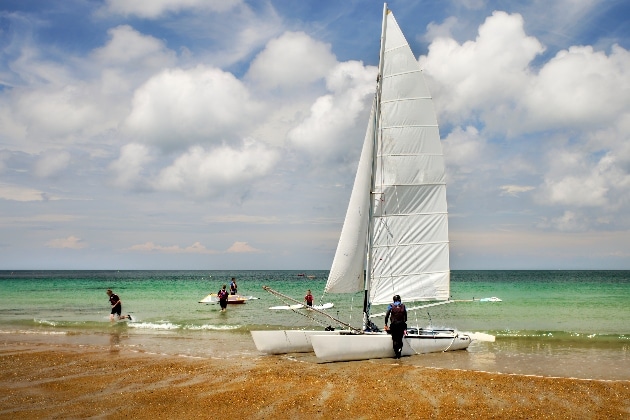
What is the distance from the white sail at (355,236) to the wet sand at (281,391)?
9.07 feet

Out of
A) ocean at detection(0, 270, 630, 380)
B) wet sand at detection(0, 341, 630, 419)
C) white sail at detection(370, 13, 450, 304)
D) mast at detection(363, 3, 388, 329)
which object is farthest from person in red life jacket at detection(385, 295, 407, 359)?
white sail at detection(370, 13, 450, 304)

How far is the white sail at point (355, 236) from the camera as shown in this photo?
55.8 feet

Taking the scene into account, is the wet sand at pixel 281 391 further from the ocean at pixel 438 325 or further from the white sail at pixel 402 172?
the white sail at pixel 402 172

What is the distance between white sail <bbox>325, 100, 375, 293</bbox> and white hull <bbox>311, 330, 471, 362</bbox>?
178 centimetres

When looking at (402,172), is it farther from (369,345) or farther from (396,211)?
(369,345)

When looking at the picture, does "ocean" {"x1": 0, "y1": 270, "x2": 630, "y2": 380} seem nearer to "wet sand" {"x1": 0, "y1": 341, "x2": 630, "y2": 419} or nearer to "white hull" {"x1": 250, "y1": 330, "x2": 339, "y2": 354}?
"white hull" {"x1": 250, "y1": 330, "x2": 339, "y2": 354}

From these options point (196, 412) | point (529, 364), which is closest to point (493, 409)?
point (196, 412)

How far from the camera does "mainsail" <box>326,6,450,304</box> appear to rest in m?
17.4

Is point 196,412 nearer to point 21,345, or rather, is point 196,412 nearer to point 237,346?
Answer: point 237,346

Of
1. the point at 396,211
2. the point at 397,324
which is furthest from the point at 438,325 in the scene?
the point at 397,324

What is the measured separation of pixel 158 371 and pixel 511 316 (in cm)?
2489

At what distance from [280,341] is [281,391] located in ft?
18.3

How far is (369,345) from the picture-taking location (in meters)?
16.0

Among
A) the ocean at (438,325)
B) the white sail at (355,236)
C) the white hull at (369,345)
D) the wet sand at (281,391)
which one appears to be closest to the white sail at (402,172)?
the white sail at (355,236)
